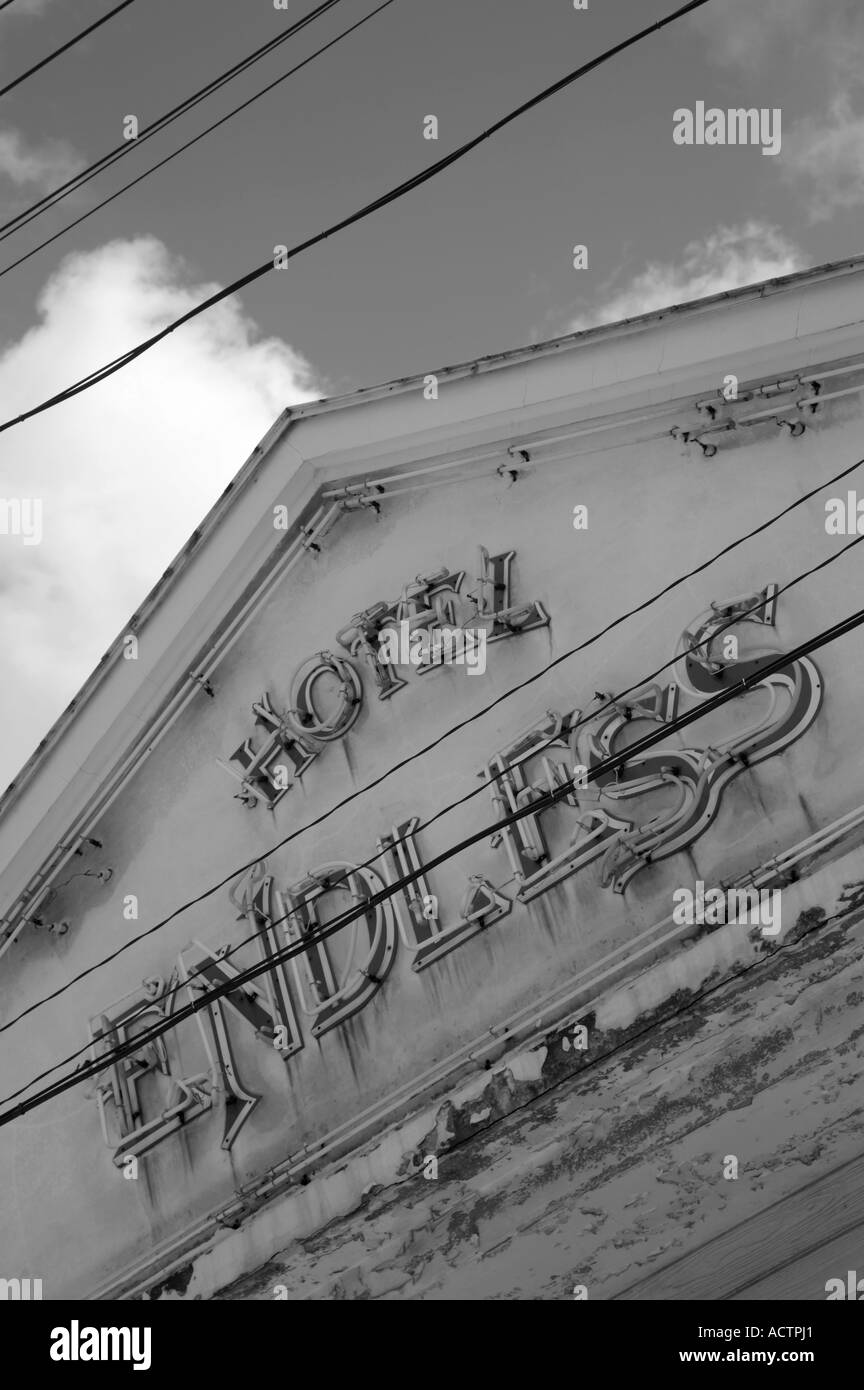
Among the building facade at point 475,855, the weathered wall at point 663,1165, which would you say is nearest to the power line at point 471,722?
the building facade at point 475,855

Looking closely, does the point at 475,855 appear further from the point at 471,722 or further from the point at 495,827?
the point at 495,827

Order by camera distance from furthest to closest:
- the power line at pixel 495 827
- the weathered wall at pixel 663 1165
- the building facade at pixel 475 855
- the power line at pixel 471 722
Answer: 1. the power line at pixel 471 722
2. the building facade at pixel 475 855
3. the weathered wall at pixel 663 1165
4. the power line at pixel 495 827

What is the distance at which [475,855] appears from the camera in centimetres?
1147

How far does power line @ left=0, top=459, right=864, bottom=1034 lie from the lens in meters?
10.9

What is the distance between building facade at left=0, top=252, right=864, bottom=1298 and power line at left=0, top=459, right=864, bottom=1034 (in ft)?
0.10

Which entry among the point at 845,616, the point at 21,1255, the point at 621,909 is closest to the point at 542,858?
the point at 621,909

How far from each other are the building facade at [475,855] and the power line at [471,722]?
0.03 m

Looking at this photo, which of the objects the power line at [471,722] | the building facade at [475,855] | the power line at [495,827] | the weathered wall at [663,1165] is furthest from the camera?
the power line at [471,722]

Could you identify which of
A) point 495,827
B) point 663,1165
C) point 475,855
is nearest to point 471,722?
point 475,855

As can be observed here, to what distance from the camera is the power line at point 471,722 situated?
10.9 m

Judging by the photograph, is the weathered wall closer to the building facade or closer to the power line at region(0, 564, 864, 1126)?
the building facade

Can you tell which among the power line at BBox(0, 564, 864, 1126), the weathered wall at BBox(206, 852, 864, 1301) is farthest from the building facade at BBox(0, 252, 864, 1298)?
the power line at BBox(0, 564, 864, 1126)

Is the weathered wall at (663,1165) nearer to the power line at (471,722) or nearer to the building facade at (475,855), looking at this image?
the building facade at (475,855)

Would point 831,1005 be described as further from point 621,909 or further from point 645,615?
point 645,615
